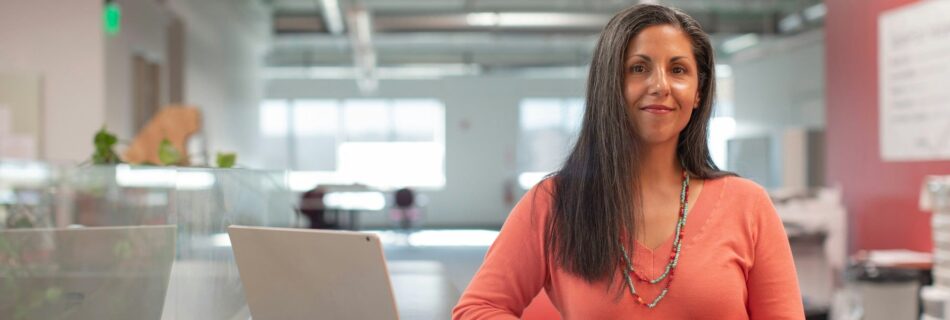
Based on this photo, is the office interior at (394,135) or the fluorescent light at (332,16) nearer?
the office interior at (394,135)

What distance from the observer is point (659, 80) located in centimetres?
158

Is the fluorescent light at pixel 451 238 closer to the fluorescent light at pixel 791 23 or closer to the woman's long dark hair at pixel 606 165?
the fluorescent light at pixel 791 23

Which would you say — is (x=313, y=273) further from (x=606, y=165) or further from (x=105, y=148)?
(x=105, y=148)

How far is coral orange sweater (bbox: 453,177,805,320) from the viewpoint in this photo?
1.59 metres

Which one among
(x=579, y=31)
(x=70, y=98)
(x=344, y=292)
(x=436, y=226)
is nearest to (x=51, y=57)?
(x=70, y=98)

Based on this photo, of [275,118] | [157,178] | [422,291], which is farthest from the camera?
[275,118]

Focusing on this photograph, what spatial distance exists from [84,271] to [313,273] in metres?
0.53

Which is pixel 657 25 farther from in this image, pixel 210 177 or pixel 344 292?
pixel 210 177

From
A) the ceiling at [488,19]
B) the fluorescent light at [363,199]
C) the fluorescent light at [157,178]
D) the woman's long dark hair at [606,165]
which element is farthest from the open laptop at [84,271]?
the fluorescent light at [363,199]

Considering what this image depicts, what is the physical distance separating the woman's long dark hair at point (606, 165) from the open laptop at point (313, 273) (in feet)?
1.23

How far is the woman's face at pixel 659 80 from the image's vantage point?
159 cm

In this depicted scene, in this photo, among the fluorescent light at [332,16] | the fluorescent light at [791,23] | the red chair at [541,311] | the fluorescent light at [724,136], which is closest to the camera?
the red chair at [541,311]

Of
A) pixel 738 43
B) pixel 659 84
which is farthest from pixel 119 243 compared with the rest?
pixel 738 43

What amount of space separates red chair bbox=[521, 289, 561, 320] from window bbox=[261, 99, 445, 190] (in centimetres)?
1623
